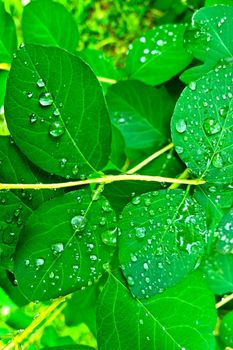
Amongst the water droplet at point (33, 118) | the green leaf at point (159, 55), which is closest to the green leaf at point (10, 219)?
the water droplet at point (33, 118)

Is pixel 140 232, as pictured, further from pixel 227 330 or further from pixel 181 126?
pixel 227 330

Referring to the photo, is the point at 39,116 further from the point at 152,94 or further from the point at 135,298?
the point at 152,94

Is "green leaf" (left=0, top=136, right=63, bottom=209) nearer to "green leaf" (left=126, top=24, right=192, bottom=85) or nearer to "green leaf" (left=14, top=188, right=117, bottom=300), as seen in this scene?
"green leaf" (left=14, top=188, right=117, bottom=300)

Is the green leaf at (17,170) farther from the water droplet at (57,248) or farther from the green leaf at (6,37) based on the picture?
the green leaf at (6,37)

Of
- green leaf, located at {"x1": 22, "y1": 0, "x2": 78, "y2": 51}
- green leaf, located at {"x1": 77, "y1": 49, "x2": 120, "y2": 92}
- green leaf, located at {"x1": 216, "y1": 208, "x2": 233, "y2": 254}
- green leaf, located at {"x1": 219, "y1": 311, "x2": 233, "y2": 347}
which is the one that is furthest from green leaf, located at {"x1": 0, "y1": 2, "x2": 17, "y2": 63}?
green leaf, located at {"x1": 219, "y1": 311, "x2": 233, "y2": 347}

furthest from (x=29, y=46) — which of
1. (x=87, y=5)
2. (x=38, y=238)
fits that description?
(x=87, y=5)

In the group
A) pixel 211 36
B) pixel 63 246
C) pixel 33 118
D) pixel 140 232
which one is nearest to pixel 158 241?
pixel 140 232
